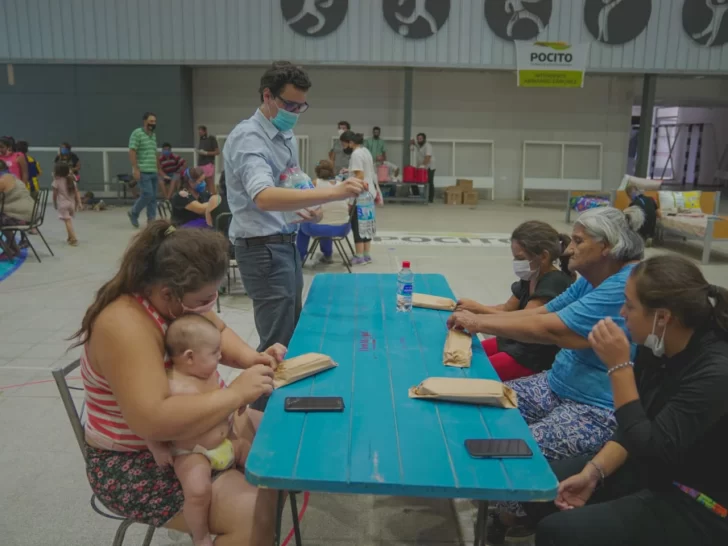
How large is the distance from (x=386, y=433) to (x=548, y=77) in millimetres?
13157

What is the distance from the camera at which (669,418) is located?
1.61 meters

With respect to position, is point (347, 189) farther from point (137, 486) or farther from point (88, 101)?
point (88, 101)

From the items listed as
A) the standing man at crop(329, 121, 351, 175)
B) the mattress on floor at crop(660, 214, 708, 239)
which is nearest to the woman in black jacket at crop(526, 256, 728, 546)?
the mattress on floor at crop(660, 214, 708, 239)

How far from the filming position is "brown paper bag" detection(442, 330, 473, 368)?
2115mm

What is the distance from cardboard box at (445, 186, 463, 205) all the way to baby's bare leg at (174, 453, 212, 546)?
1277 centimetres

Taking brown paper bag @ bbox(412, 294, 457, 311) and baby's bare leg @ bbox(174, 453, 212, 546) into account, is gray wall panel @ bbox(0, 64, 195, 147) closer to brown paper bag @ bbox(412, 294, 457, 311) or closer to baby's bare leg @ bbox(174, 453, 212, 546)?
brown paper bag @ bbox(412, 294, 457, 311)

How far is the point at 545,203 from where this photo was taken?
14891 millimetres

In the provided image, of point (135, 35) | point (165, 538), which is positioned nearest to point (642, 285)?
point (165, 538)

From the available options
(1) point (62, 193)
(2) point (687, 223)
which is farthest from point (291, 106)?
(2) point (687, 223)

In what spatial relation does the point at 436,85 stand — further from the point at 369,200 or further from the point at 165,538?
the point at 165,538

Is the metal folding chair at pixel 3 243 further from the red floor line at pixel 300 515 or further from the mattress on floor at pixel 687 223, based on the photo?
the mattress on floor at pixel 687 223

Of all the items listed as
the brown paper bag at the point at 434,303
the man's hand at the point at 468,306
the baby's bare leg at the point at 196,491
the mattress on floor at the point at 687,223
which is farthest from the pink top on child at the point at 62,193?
the mattress on floor at the point at 687,223

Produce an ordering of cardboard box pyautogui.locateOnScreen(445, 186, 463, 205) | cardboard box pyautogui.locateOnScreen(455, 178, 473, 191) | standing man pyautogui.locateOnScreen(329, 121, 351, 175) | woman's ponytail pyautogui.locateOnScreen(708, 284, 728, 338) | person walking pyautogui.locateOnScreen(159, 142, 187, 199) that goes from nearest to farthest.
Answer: woman's ponytail pyautogui.locateOnScreen(708, 284, 728, 338) < person walking pyautogui.locateOnScreen(159, 142, 187, 199) < standing man pyautogui.locateOnScreen(329, 121, 351, 175) < cardboard box pyautogui.locateOnScreen(445, 186, 463, 205) < cardboard box pyautogui.locateOnScreen(455, 178, 473, 191)

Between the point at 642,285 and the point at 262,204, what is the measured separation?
1.46 metres
